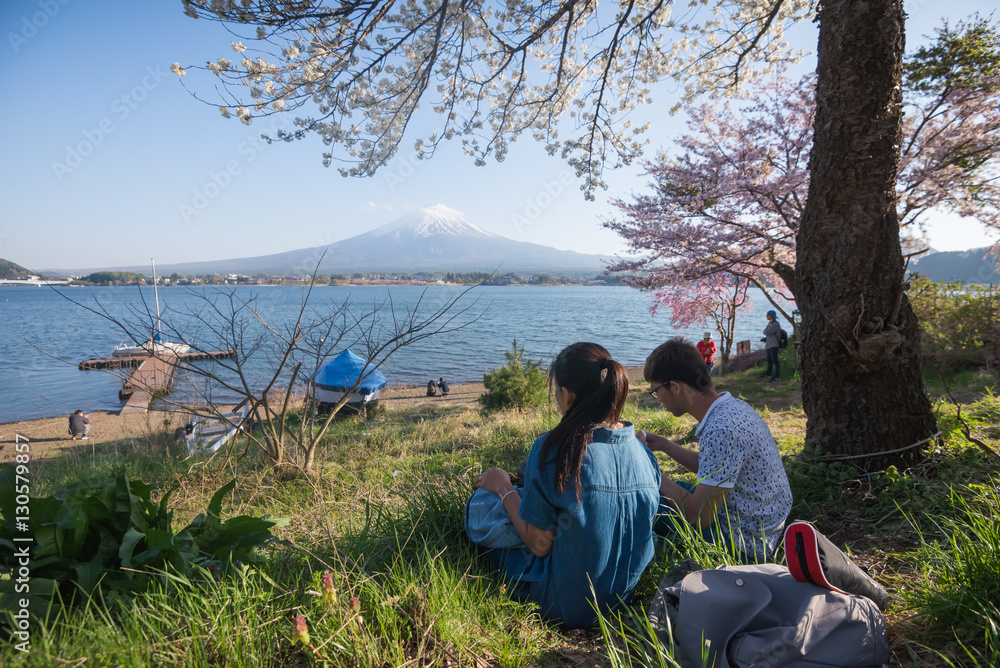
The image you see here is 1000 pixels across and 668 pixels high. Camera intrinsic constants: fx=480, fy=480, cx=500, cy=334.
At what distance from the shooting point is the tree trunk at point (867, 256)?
3.25 metres

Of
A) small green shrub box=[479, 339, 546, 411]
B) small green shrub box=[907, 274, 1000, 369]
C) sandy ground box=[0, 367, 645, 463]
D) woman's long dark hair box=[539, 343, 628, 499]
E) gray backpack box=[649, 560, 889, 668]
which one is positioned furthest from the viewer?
sandy ground box=[0, 367, 645, 463]

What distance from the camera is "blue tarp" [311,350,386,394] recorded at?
15.5 m

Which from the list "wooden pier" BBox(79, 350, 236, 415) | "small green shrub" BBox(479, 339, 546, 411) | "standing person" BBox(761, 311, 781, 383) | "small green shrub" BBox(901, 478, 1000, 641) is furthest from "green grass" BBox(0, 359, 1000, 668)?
"standing person" BBox(761, 311, 781, 383)

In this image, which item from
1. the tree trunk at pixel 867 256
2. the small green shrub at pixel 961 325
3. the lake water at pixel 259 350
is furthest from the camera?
the lake water at pixel 259 350

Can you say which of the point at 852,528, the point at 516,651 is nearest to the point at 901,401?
the point at 852,528

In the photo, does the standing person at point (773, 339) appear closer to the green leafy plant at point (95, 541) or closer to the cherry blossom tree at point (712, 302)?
the cherry blossom tree at point (712, 302)

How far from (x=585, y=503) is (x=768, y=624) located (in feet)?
2.20

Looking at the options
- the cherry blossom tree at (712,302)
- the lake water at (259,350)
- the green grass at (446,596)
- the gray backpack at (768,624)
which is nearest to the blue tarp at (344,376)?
the lake water at (259,350)

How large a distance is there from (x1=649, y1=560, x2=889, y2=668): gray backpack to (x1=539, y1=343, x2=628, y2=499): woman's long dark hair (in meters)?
0.52

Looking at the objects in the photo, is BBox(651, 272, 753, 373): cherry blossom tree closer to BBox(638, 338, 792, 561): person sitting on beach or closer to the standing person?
the standing person

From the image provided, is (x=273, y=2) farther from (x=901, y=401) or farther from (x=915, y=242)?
(x=915, y=242)

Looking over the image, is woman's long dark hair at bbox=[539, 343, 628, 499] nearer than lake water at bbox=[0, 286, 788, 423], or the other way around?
woman's long dark hair at bbox=[539, 343, 628, 499]

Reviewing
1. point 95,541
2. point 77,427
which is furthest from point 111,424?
point 95,541

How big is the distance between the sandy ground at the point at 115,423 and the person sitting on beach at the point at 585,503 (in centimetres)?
1161
